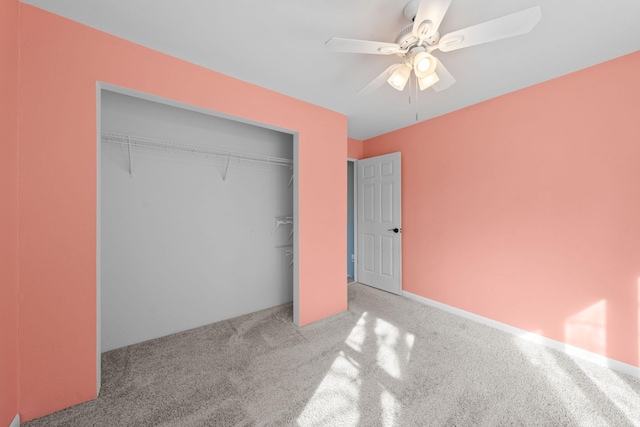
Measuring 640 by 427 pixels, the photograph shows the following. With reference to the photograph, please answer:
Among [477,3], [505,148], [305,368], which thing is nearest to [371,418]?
[305,368]

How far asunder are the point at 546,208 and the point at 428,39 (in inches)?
75.0

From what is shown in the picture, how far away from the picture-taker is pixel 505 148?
7.81ft

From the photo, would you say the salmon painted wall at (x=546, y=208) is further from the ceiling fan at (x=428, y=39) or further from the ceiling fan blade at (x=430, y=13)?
the ceiling fan blade at (x=430, y=13)

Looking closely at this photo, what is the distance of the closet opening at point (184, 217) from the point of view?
200 centimetres

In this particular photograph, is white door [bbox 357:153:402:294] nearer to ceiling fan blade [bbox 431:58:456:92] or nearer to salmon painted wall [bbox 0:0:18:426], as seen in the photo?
ceiling fan blade [bbox 431:58:456:92]

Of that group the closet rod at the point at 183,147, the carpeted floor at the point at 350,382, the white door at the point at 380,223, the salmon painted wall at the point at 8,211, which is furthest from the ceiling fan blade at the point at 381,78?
the carpeted floor at the point at 350,382

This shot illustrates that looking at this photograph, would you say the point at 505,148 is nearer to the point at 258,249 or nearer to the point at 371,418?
the point at 371,418

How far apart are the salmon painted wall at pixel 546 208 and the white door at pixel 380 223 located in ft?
1.26

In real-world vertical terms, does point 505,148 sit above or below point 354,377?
above

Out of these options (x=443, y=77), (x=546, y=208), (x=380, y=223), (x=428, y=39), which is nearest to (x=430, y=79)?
(x=443, y=77)

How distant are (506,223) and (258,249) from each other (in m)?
2.69

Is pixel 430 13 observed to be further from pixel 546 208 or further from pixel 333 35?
pixel 546 208

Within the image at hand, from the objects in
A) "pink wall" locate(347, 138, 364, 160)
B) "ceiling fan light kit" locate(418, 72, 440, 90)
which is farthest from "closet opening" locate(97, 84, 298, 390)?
"ceiling fan light kit" locate(418, 72, 440, 90)

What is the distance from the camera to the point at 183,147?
88.1 inches
